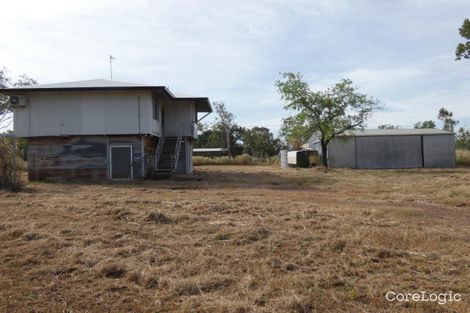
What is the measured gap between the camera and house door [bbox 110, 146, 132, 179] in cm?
2264

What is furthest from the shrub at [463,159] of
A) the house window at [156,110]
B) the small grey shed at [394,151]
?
the house window at [156,110]

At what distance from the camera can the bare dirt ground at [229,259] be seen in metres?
4.64

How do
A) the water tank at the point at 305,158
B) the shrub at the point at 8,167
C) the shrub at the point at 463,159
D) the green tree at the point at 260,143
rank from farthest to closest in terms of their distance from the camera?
1. the green tree at the point at 260,143
2. the shrub at the point at 463,159
3. the water tank at the point at 305,158
4. the shrub at the point at 8,167

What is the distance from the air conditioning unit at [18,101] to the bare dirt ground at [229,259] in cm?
1427

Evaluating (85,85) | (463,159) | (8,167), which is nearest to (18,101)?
(85,85)

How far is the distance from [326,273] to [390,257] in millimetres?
1183

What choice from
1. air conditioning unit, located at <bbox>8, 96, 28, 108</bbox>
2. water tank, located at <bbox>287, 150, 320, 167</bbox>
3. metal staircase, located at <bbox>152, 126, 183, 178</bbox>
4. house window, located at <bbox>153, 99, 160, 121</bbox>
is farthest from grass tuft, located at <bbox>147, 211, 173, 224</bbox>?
water tank, located at <bbox>287, 150, 320, 167</bbox>

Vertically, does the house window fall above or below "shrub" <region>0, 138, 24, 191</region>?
above

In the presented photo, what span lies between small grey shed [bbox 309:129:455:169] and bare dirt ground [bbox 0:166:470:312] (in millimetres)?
28681

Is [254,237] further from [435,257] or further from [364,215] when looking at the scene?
[364,215]

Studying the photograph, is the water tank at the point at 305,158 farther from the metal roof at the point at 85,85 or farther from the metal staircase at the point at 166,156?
the metal roof at the point at 85,85

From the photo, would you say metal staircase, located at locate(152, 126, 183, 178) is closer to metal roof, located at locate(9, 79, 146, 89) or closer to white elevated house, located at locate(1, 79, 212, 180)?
white elevated house, located at locate(1, 79, 212, 180)

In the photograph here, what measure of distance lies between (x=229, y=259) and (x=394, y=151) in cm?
3485

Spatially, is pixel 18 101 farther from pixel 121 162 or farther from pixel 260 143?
pixel 260 143
